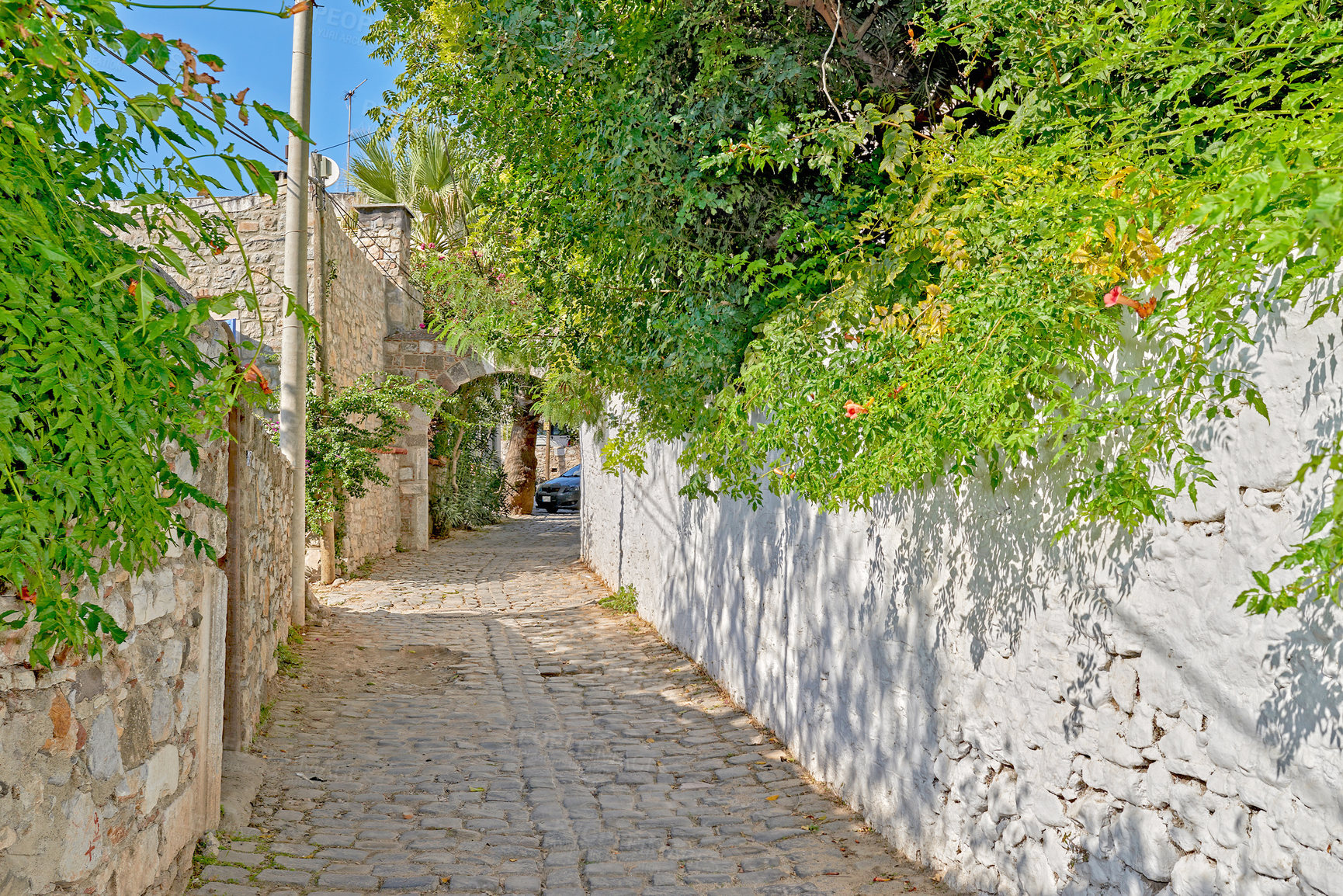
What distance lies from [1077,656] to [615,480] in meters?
9.60

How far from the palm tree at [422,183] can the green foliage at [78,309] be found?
646 inches

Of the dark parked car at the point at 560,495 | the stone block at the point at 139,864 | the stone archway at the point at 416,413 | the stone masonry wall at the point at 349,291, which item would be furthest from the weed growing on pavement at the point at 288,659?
the dark parked car at the point at 560,495

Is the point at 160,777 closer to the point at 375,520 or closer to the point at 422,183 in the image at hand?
the point at 375,520

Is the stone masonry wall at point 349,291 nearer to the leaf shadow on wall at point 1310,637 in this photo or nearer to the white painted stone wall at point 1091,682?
the white painted stone wall at point 1091,682

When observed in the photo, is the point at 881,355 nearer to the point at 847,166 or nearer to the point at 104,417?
the point at 847,166

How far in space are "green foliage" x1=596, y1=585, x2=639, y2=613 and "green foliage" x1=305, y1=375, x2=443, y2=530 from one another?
298cm

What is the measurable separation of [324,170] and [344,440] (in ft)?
10.6

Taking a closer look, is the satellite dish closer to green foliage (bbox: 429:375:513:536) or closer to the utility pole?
→ the utility pole

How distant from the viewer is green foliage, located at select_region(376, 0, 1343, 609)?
7.18 ft

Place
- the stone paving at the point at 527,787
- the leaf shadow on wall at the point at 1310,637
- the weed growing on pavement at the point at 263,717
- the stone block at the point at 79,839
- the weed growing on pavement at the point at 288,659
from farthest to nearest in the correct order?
1. the weed growing on pavement at the point at 288,659
2. the weed growing on pavement at the point at 263,717
3. the stone paving at the point at 527,787
4. the stone block at the point at 79,839
5. the leaf shadow on wall at the point at 1310,637

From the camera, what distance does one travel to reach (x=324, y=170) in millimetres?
11711

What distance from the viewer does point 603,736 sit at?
5.94m

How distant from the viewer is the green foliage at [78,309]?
1965mm

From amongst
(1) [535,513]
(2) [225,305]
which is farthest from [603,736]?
(1) [535,513]
